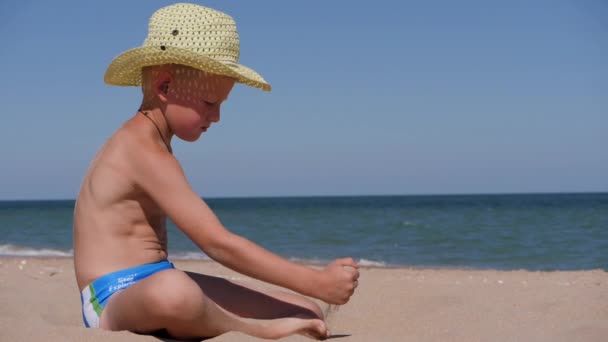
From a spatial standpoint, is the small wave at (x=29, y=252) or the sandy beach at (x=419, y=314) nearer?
the sandy beach at (x=419, y=314)

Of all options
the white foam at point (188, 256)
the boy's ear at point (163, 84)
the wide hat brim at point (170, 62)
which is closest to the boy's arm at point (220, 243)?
the boy's ear at point (163, 84)

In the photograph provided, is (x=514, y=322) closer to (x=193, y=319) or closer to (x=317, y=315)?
(x=317, y=315)

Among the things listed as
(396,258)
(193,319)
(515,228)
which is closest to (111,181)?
(193,319)

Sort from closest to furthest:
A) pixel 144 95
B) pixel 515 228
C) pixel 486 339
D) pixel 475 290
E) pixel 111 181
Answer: pixel 111 181
pixel 144 95
pixel 486 339
pixel 475 290
pixel 515 228

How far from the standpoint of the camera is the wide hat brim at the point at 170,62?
2508 mm

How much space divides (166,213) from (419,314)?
173 centimetres

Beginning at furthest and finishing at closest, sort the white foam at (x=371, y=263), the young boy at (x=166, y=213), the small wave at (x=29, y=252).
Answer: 1. the small wave at (x=29, y=252)
2. the white foam at (x=371, y=263)
3. the young boy at (x=166, y=213)

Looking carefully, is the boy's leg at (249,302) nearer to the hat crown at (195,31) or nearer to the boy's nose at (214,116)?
the boy's nose at (214,116)

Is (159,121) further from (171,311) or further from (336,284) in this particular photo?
(336,284)

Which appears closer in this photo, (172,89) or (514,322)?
(172,89)

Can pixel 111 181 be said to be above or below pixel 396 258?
above

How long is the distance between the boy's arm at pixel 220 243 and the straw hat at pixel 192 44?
36 centimetres

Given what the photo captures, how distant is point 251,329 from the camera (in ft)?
8.41

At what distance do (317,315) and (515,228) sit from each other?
1405cm
